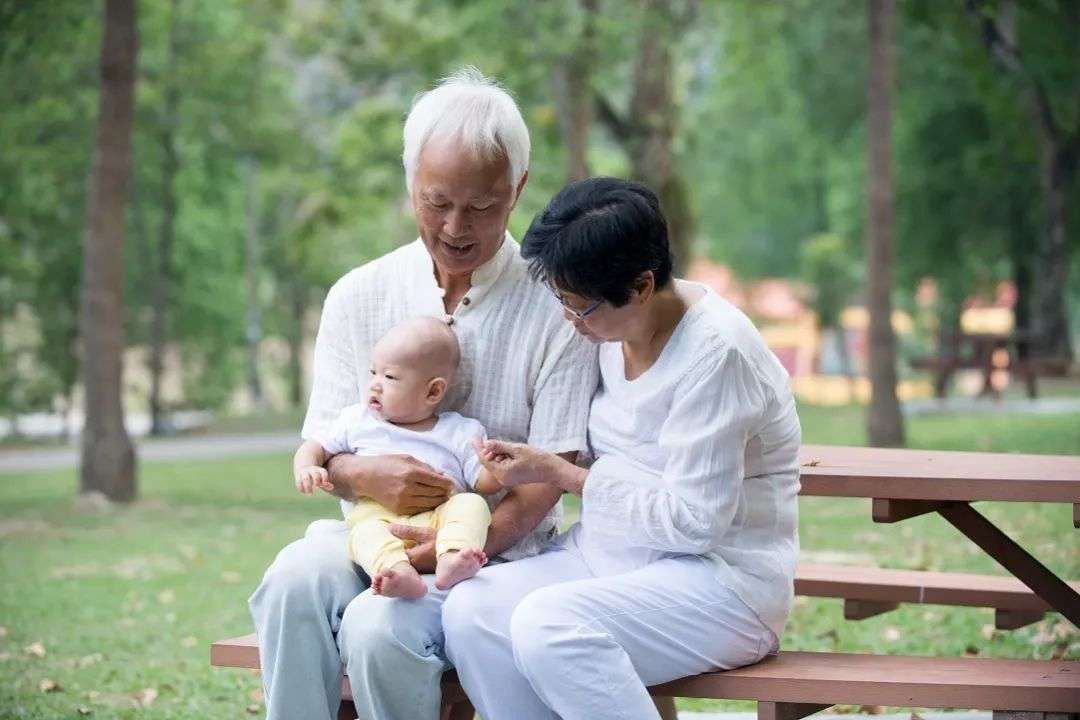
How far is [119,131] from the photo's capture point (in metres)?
12.1

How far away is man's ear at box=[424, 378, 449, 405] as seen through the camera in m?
3.47

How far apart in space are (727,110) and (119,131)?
2460 centimetres

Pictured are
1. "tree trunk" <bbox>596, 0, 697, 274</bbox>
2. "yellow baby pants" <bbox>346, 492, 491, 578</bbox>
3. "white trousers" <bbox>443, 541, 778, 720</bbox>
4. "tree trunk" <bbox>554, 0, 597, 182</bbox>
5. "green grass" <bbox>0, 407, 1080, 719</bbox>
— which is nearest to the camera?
"white trousers" <bbox>443, 541, 778, 720</bbox>

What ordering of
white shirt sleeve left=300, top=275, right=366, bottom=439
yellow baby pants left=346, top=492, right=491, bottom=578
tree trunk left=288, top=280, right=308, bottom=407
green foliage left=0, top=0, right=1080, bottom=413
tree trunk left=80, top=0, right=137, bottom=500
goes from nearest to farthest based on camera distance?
yellow baby pants left=346, top=492, right=491, bottom=578 → white shirt sleeve left=300, top=275, right=366, bottom=439 → tree trunk left=80, top=0, right=137, bottom=500 → green foliage left=0, top=0, right=1080, bottom=413 → tree trunk left=288, top=280, right=308, bottom=407

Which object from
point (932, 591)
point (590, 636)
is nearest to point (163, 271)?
point (932, 591)

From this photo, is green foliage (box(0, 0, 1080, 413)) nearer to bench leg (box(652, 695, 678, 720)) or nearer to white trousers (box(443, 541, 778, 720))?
bench leg (box(652, 695, 678, 720))

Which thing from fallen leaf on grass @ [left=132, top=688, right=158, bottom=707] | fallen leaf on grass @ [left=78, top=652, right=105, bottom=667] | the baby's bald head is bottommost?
fallen leaf on grass @ [left=78, top=652, right=105, bottom=667]

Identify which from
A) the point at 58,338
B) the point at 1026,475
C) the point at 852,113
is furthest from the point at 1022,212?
the point at 1026,475

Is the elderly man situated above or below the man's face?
below

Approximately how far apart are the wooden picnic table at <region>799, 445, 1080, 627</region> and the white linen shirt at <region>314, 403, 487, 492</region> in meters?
0.83

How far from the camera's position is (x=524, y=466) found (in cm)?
326

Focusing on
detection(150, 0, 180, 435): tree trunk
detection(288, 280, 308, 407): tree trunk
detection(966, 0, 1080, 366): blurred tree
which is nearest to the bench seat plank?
detection(966, 0, 1080, 366): blurred tree

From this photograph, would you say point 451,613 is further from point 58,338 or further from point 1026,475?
point 58,338

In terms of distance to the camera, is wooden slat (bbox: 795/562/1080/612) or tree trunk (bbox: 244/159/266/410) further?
tree trunk (bbox: 244/159/266/410)
